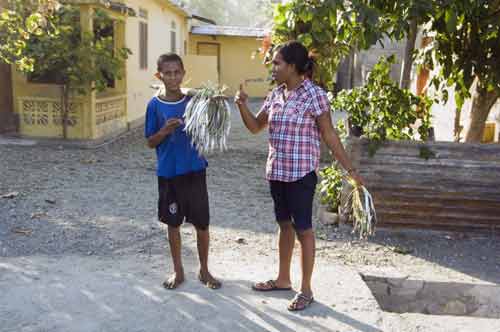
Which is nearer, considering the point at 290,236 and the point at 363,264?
the point at 290,236

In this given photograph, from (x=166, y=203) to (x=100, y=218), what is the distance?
212cm

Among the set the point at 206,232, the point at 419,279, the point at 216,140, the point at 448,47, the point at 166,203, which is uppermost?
the point at 448,47

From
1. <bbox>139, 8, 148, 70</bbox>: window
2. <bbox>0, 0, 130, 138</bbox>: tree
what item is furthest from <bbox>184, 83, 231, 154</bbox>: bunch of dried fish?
<bbox>139, 8, 148, 70</bbox>: window

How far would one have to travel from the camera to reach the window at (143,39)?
13.2m

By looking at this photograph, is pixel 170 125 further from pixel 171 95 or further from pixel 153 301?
pixel 153 301

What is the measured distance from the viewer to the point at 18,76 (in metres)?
10.7

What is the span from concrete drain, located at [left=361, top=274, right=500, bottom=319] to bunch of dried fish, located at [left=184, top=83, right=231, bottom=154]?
1.66 m

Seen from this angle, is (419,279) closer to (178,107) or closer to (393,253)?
(393,253)

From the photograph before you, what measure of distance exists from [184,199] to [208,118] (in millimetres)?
565

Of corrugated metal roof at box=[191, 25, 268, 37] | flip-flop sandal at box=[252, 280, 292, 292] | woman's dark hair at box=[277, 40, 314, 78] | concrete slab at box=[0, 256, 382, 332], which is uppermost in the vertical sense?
corrugated metal roof at box=[191, 25, 268, 37]

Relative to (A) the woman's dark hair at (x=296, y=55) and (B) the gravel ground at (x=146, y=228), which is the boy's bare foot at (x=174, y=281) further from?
(A) the woman's dark hair at (x=296, y=55)

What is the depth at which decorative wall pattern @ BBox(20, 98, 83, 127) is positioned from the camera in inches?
395

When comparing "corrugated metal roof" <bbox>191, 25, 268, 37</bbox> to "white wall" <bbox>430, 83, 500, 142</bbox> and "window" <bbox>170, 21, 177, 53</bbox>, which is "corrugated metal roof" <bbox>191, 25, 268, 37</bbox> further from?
"white wall" <bbox>430, 83, 500, 142</bbox>

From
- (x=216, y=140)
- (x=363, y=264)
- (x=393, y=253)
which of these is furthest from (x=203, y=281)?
(x=393, y=253)
